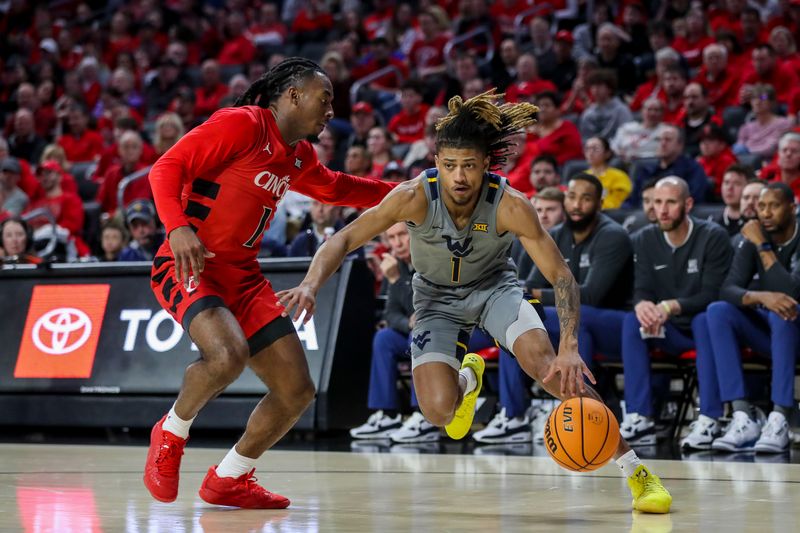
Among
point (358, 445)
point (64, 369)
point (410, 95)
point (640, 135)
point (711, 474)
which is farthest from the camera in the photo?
point (410, 95)

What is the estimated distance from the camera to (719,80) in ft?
39.9

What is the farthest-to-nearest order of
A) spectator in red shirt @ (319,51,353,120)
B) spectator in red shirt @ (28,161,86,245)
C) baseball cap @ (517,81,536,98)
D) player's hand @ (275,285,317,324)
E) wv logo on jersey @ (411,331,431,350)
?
1. spectator in red shirt @ (319,51,353,120)
2. spectator in red shirt @ (28,161,86,245)
3. baseball cap @ (517,81,536,98)
4. wv logo on jersey @ (411,331,431,350)
5. player's hand @ (275,285,317,324)

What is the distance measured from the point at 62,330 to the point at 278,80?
4.28 meters

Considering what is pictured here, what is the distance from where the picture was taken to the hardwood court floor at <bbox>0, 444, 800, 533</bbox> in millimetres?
4434

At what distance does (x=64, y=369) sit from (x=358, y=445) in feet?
8.09

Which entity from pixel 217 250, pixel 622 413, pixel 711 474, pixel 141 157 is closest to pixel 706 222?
pixel 622 413

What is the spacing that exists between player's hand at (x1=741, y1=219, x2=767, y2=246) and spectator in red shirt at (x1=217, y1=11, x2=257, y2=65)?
10740mm

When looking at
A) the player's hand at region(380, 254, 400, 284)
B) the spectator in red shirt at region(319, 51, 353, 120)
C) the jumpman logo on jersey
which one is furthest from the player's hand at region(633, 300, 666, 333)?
the spectator in red shirt at region(319, 51, 353, 120)

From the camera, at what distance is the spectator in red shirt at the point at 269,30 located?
57.3ft

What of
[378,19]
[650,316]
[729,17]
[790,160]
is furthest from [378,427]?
[378,19]

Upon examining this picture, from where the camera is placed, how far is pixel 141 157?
13242mm

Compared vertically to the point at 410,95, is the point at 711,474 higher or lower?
lower

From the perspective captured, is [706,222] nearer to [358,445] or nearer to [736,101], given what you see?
[358,445]

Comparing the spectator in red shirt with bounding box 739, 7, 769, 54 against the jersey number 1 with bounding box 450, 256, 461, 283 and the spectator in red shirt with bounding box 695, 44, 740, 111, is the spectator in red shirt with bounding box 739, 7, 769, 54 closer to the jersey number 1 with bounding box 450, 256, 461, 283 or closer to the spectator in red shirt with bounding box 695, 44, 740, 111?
the spectator in red shirt with bounding box 695, 44, 740, 111
